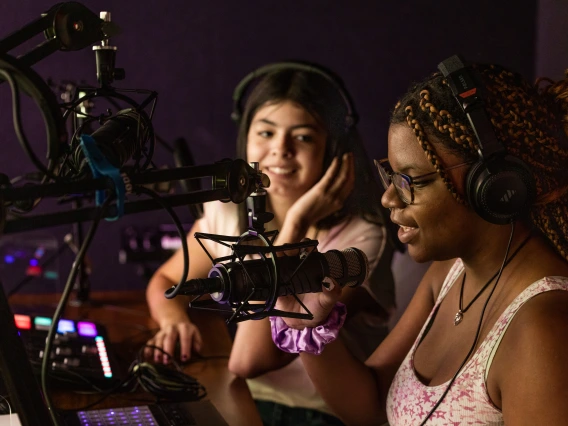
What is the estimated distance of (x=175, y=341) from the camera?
179 cm

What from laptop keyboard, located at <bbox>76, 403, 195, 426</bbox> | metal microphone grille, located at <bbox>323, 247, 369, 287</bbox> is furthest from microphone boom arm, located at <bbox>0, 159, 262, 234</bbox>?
laptop keyboard, located at <bbox>76, 403, 195, 426</bbox>

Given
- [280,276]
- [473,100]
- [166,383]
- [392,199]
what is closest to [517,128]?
[473,100]

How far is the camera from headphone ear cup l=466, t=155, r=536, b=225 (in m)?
1.02

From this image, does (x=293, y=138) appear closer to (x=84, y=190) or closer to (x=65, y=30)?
(x=65, y=30)

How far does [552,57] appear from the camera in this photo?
2246 mm

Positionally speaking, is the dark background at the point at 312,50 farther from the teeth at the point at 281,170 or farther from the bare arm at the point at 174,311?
the teeth at the point at 281,170

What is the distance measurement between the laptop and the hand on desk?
1.11 feet

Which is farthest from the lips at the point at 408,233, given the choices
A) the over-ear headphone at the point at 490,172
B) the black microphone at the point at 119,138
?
the black microphone at the point at 119,138

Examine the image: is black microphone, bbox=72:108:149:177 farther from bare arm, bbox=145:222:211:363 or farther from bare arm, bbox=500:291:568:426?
bare arm, bbox=145:222:211:363

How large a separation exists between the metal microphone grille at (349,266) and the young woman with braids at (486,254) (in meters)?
0.12

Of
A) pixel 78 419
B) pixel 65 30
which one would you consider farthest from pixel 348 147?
pixel 65 30

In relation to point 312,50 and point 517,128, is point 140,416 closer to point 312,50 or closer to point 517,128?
point 517,128

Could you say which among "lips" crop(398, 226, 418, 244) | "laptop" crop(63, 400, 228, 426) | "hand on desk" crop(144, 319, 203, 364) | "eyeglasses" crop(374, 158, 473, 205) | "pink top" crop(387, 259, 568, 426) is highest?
"eyeglasses" crop(374, 158, 473, 205)

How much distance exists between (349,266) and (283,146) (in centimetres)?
94
